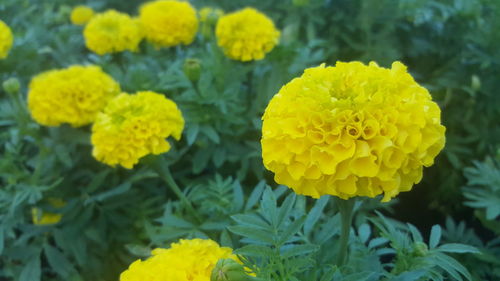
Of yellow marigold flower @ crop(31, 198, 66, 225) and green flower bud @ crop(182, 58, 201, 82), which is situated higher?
green flower bud @ crop(182, 58, 201, 82)

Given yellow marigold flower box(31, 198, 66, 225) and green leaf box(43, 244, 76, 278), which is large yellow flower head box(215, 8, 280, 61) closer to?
yellow marigold flower box(31, 198, 66, 225)

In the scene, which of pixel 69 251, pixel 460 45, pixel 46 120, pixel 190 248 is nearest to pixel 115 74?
pixel 46 120

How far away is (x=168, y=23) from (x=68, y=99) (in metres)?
0.53

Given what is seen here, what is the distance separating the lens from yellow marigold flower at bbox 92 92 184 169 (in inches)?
49.6

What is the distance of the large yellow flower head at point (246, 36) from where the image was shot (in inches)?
66.7

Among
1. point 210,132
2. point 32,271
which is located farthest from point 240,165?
point 32,271

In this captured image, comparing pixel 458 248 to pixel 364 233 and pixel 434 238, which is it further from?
pixel 364 233

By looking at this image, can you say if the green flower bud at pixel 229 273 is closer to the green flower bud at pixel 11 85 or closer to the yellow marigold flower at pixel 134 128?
the yellow marigold flower at pixel 134 128

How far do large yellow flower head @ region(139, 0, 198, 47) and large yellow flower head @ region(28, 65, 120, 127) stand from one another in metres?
0.41

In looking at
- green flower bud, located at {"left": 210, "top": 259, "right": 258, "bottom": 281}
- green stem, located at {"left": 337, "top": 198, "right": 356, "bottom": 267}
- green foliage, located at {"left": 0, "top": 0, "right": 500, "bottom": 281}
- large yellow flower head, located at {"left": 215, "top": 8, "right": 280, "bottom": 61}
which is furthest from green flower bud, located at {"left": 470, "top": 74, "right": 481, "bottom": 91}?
green flower bud, located at {"left": 210, "top": 259, "right": 258, "bottom": 281}

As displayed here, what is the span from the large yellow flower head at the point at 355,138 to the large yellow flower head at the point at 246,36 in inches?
36.8

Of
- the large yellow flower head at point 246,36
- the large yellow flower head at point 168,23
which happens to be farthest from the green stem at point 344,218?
the large yellow flower head at point 168,23

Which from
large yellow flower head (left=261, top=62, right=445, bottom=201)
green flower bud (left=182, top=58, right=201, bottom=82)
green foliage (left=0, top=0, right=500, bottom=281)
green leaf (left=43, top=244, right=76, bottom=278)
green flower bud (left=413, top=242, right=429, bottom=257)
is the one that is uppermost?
large yellow flower head (left=261, top=62, right=445, bottom=201)

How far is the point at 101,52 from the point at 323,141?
4.53 ft
